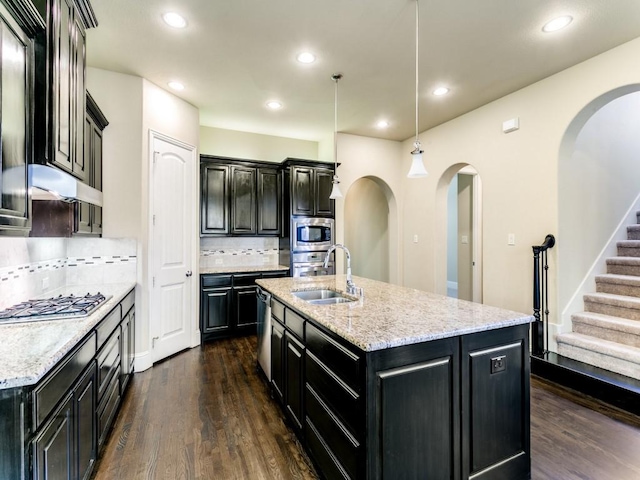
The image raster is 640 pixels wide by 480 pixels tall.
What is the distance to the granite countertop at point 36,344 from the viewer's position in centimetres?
105

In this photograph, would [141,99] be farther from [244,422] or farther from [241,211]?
[244,422]

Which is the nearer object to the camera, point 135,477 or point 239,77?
point 135,477

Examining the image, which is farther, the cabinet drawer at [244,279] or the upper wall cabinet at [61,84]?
the cabinet drawer at [244,279]

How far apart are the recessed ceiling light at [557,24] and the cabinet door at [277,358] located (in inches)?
122

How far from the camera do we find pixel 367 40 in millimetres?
2613

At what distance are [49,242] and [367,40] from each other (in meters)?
3.16

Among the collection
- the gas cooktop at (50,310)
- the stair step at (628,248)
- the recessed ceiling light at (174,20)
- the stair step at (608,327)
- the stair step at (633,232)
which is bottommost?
the stair step at (608,327)

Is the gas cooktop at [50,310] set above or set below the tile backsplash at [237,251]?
below

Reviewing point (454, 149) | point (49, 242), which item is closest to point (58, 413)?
point (49, 242)

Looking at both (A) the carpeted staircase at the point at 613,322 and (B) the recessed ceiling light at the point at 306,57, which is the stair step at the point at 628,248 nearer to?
(A) the carpeted staircase at the point at 613,322

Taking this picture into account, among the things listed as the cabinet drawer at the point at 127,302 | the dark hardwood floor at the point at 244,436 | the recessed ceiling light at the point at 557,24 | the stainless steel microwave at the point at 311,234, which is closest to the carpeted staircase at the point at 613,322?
the dark hardwood floor at the point at 244,436

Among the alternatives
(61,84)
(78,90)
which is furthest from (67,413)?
(78,90)

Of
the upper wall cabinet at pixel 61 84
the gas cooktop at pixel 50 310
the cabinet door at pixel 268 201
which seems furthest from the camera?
the cabinet door at pixel 268 201

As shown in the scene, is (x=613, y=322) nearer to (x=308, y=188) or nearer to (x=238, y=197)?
(x=308, y=188)
